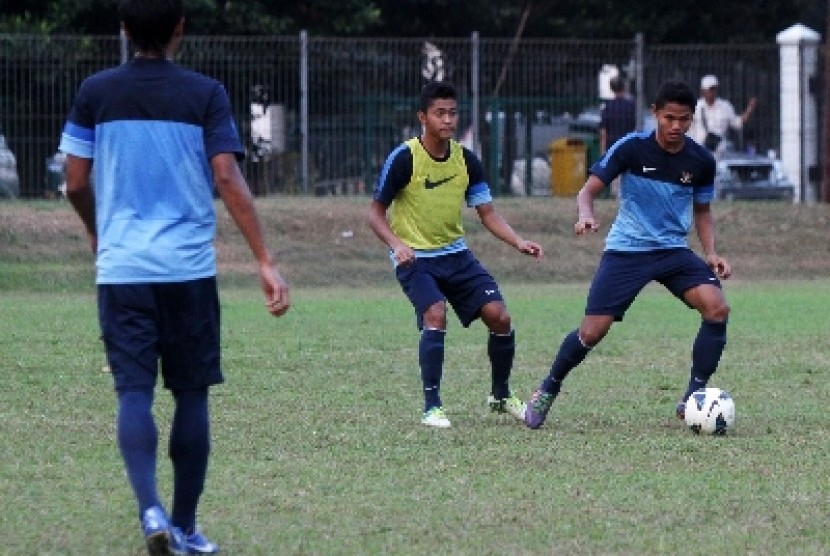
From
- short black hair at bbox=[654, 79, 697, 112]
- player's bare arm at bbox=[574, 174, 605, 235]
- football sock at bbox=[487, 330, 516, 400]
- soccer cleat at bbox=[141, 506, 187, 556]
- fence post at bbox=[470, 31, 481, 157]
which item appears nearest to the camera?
soccer cleat at bbox=[141, 506, 187, 556]

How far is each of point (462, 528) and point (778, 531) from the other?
3.58 feet

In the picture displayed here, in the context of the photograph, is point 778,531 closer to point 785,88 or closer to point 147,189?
point 147,189

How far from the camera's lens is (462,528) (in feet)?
22.3

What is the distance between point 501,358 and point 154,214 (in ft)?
13.8

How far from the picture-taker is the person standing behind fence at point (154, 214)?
20.4 ft

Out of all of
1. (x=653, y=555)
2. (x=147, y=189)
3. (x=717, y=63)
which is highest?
(x=717, y=63)

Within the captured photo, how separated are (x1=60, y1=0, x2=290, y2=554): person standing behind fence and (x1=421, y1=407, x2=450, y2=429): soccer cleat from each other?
3408mm

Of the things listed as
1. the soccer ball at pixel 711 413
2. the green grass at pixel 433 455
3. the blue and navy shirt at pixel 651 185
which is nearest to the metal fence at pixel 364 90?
the green grass at pixel 433 455

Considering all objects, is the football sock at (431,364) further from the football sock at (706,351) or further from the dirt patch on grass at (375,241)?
the dirt patch on grass at (375,241)

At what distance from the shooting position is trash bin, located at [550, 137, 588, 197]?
2741cm

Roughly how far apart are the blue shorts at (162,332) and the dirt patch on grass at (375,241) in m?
15.4

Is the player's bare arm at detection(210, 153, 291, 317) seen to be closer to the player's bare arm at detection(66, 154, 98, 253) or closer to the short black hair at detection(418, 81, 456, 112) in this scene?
the player's bare arm at detection(66, 154, 98, 253)

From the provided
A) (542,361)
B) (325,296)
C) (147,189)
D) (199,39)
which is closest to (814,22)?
(199,39)

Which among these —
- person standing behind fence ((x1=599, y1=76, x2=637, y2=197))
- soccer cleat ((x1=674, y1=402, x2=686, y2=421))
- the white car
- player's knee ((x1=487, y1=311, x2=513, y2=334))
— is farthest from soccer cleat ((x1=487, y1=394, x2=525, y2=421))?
the white car
